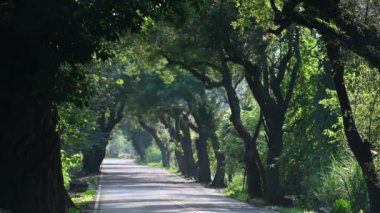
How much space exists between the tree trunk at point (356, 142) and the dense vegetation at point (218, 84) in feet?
0.13

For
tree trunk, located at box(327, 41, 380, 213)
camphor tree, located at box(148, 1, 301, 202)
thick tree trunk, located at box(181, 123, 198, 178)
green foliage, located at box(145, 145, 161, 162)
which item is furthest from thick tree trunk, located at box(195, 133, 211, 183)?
green foliage, located at box(145, 145, 161, 162)

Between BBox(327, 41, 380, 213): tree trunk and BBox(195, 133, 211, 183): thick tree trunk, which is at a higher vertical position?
BBox(195, 133, 211, 183): thick tree trunk

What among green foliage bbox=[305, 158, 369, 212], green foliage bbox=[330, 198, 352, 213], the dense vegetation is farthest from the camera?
green foliage bbox=[305, 158, 369, 212]

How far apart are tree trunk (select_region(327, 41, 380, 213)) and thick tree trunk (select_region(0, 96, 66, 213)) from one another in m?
7.86

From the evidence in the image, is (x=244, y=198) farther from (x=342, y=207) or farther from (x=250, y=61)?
(x=342, y=207)

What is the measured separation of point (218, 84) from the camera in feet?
120

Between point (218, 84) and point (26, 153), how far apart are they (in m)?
19.6

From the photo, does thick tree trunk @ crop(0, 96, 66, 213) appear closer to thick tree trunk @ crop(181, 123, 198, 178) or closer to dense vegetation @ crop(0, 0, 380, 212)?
dense vegetation @ crop(0, 0, 380, 212)

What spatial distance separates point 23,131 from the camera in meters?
17.2

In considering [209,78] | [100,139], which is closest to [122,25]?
[209,78]

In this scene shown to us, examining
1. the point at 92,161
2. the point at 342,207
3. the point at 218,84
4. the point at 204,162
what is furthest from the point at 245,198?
the point at 92,161

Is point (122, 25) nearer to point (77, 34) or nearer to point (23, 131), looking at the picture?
point (77, 34)

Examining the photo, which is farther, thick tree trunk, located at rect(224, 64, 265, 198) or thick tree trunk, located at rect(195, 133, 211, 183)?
thick tree trunk, located at rect(195, 133, 211, 183)

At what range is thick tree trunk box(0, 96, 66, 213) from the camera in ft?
56.1
